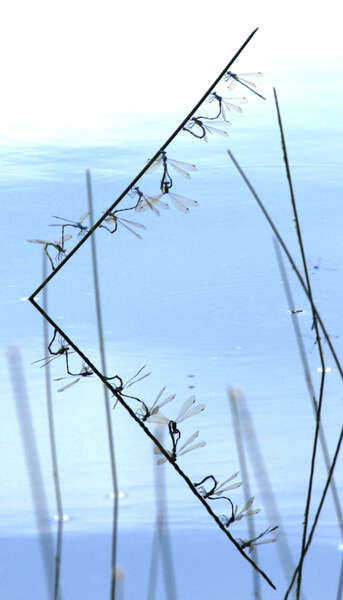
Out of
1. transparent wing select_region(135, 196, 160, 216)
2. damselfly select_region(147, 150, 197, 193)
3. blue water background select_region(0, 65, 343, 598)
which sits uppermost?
damselfly select_region(147, 150, 197, 193)

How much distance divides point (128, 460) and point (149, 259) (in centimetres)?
48

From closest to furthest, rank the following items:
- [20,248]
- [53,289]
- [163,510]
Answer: [163,510] → [53,289] → [20,248]

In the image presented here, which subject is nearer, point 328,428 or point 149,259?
point 328,428

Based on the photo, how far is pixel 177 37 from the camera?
2.22 metres

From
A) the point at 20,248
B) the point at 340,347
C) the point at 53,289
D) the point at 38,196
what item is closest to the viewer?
the point at 340,347

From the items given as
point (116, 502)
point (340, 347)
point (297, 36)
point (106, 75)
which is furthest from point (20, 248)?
point (297, 36)

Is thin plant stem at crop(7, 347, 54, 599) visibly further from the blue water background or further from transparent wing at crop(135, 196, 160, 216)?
transparent wing at crop(135, 196, 160, 216)

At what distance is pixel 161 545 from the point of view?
778 mm

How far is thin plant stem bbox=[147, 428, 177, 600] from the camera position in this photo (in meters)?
0.70

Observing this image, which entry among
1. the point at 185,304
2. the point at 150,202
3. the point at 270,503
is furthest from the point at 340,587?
the point at 185,304

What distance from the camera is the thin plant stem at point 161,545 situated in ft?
2.31

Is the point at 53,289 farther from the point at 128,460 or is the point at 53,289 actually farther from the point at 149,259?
the point at 128,460

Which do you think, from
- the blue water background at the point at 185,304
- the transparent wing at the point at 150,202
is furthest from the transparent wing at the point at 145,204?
the blue water background at the point at 185,304

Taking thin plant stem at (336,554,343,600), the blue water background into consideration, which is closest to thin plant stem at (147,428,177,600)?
the blue water background
